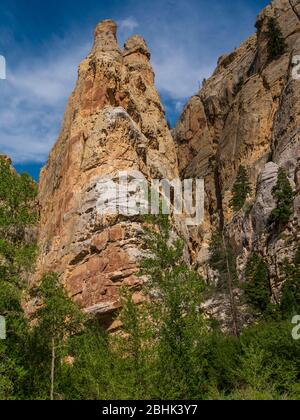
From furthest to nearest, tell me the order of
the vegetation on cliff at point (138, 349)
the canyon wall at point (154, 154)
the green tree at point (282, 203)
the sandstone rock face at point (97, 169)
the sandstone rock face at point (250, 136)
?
the sandstone rock face at point (250, 136) < the green tree at point (282, 203) < the canyon wall at point (154, 154) < the sandstone rock face at point (97, 169) < the vegetation on cliff at point (138, 349)

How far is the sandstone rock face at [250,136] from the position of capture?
50.9m

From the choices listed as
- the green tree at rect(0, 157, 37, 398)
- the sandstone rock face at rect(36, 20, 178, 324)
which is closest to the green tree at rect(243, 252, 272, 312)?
the sandstone rock face at rect(36, 20, 178, 324)

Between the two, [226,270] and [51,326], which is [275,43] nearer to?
[226,270]

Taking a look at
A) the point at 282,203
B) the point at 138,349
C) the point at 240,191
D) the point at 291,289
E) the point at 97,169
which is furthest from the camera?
the point at 240,191

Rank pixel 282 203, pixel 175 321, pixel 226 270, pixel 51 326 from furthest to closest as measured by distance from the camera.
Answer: pixel 226 270 → pixel 282 203 → pixel 51 326 → pixel 175 321

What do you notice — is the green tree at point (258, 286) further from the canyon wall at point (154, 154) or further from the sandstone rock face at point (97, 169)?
the sandstone rock face at point (97, 169)

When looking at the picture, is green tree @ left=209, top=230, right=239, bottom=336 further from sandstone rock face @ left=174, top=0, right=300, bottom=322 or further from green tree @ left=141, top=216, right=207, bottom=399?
green tree @ left=141, top=216, right=207, bottom=399

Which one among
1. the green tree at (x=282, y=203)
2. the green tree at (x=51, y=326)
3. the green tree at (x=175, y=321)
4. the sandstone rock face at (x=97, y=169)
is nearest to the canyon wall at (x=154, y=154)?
the sandstone rock face at (x=97, y=169)

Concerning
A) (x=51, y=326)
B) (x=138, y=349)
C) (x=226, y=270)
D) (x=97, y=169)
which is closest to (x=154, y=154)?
(x=97, y=169)

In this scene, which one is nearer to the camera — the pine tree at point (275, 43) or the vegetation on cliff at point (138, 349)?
the vegetation on cliff at point (138, 349)

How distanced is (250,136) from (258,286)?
28496 millimetres

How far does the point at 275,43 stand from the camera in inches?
2795

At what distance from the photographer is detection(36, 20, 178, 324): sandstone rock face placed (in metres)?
41.4

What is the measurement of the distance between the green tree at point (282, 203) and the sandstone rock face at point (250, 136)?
0.70 m
